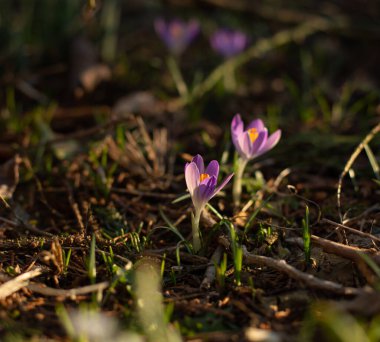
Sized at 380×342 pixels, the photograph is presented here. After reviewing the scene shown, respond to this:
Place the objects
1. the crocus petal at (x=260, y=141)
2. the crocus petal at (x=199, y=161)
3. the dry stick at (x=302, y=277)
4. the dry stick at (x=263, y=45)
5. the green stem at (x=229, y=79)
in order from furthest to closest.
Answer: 1. the green stem at (x=229, y=79)
2. the dry stick at (x=263, y=45)
3. the crocus petal at (x=260, y=141)
4. the crocus petal at (x=199, y=161)
5. the dry stick at (x=302, y=277)

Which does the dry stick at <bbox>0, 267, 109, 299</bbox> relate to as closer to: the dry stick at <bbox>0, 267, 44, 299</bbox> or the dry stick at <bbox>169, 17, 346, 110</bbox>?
the dry stick at <bbox>0, 267, 44, 299</bbox>

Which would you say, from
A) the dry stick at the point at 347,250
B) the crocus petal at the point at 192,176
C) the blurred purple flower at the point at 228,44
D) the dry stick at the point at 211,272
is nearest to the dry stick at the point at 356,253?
the dry stick at the point at 347,250

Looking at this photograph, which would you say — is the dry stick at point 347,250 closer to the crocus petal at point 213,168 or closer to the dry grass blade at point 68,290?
the crocus petal at point 213,168

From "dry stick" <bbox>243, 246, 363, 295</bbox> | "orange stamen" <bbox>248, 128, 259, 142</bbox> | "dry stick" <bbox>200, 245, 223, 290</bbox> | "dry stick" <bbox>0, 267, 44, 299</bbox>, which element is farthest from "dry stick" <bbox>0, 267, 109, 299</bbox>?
"orange stamen" <bbox>248, 128, 259, 142</bbox>

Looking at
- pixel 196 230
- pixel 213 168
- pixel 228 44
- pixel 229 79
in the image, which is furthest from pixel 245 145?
pixel 228 44

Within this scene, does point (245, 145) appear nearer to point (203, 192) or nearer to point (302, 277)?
point (203, 192)

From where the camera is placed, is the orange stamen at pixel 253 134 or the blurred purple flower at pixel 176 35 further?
the blurred purple flower at pixel 176 35
